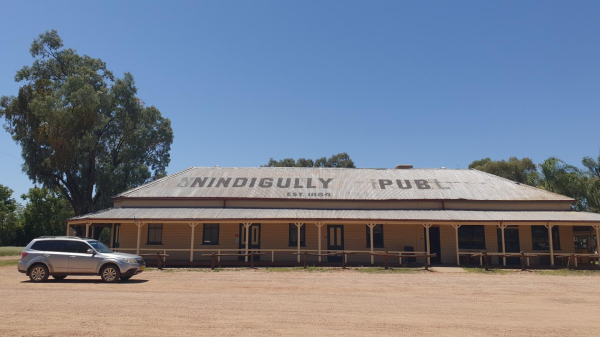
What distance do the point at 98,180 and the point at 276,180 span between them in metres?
17.3

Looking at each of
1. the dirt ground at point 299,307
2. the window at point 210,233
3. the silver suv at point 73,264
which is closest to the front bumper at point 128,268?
the silver suv at point 73,264

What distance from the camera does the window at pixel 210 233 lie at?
23797 mm

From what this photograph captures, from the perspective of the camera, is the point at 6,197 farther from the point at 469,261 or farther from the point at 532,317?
the point at 532,317

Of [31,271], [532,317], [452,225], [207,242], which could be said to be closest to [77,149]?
[207,242]

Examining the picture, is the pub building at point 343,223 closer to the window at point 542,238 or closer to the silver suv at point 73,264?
the window at point 542,238

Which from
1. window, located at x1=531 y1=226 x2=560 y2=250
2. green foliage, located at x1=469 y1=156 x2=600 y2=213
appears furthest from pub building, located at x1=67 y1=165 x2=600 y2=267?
green foliage, located at x1=469 y1=156 x2=600 y2=213

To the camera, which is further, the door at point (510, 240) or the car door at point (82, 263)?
the door at point (510, 240)

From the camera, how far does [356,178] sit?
27.9 meters

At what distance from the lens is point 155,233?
23859 mm

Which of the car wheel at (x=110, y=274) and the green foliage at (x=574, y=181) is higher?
→ the green foliage at (x=574, y=181)

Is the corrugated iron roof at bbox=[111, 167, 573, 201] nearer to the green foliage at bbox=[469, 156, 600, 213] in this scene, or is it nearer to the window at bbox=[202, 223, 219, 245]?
the window at bbox=[202, 223, 219, 245]

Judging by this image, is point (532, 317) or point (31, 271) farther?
point (31, 271)

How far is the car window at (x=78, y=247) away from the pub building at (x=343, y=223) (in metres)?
6.44

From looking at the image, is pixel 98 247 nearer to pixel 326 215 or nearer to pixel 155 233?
pixel 155 233
